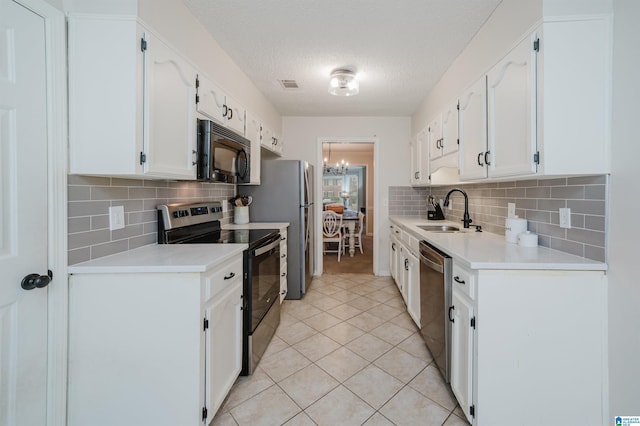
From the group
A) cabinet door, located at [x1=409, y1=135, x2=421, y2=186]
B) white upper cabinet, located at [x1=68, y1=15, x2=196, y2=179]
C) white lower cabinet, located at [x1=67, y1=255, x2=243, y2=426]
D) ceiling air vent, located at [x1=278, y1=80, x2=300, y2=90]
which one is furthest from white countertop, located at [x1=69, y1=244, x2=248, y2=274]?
cabinet door, located at [x1=409, y1=135, x2=421, y2=186]

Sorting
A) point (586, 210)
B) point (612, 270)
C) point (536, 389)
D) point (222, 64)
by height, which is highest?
point (222, 64)

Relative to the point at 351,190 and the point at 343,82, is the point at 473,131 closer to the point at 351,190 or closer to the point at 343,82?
the point at 343,82

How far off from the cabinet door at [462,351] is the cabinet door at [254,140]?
208 cm

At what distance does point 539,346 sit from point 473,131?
134 cm

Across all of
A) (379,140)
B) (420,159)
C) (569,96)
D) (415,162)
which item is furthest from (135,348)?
(379,140)

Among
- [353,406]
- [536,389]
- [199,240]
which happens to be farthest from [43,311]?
[536,389]

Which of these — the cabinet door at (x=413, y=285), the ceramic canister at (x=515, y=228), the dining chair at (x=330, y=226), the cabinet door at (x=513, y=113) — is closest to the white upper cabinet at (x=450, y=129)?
the cabinet door at (x=513, y=113)

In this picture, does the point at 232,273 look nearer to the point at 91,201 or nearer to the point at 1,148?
the point at 91,201

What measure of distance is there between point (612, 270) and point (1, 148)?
2494 millimetres

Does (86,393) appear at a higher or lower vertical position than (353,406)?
higher

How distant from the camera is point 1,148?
1087mm

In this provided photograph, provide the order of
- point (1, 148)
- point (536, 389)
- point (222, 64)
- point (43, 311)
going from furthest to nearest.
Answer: point (222, 64), point (536, 389), point (43, 311), point (1, 148)

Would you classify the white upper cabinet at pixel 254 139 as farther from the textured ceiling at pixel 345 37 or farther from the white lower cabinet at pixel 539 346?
the white lower cabinet at pixel 539 346

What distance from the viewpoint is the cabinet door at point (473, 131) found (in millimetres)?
1880
